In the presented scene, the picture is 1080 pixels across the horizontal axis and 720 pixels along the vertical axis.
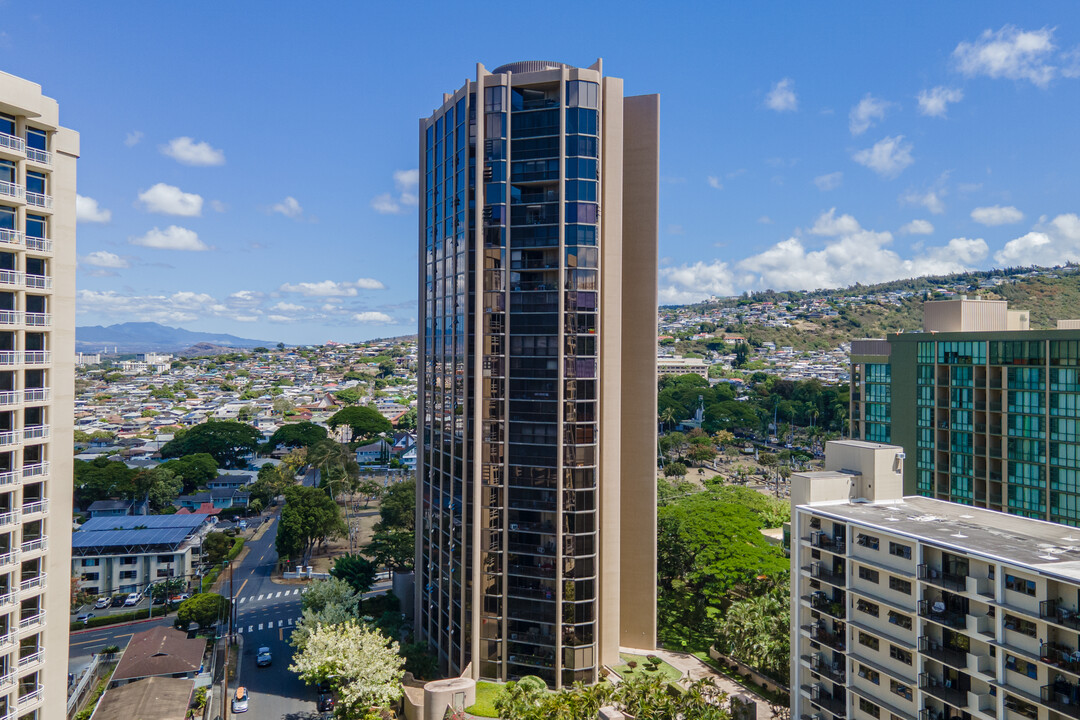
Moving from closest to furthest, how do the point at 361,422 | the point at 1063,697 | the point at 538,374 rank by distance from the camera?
1. the point at 1063,697
2. the point at 538,374
3. the point at 361,422

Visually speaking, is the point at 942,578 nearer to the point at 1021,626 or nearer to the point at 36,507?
the point at 1021,626

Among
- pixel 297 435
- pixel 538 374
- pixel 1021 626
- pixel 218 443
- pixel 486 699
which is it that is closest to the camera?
pixel 1021 626

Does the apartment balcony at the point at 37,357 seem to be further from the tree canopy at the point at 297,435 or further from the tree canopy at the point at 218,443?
the tree canopy at the point at 297,435

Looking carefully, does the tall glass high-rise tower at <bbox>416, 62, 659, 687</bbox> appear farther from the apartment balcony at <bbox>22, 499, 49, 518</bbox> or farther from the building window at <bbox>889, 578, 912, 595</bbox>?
the apartment balcony at <bbox>22, 499, 49, 518</bbox>

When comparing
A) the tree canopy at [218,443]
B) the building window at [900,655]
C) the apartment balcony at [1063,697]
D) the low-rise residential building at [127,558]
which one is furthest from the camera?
the tree canopy at [218,443]

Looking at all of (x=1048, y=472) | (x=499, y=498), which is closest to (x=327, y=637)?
(x=499, y=498)

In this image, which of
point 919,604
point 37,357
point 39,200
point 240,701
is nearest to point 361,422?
point 240,701

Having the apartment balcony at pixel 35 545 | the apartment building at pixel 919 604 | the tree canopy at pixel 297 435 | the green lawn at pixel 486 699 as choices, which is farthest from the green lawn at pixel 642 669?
the tree canopy at pixel 297 435
